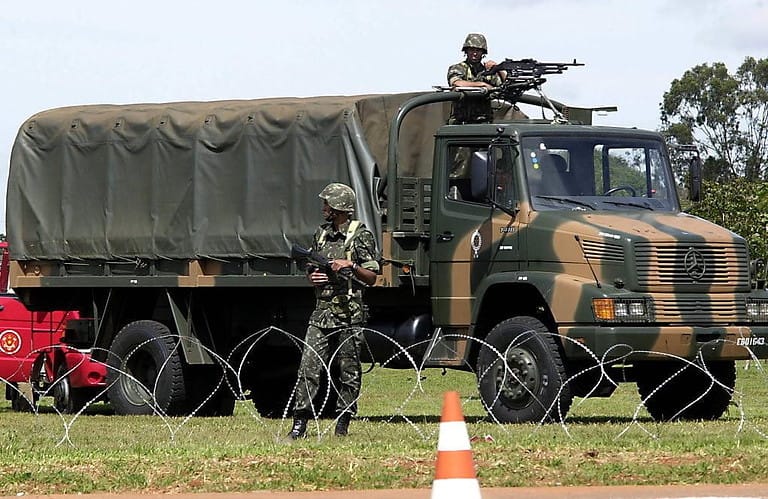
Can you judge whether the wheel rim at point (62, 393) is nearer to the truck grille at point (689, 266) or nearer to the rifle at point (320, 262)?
the rifle at point (320, 262)

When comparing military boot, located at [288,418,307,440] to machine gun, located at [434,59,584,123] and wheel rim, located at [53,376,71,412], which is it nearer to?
machine gun, located at [434,59,584,123]

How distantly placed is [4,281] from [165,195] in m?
5.19

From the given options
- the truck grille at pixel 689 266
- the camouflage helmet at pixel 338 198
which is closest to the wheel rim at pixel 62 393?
the camouflage helmet at pixel 338 198

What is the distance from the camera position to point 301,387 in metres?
14.0

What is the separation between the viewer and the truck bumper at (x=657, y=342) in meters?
15.7

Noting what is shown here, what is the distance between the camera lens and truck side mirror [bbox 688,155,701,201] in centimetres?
1786

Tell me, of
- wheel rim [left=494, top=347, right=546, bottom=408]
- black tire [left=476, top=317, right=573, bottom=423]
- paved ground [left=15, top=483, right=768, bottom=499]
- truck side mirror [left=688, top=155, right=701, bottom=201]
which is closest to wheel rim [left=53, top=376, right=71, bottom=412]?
black tire [left=476, top=317, right=573, bottom=423]

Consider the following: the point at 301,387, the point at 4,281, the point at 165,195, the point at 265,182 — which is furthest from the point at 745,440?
the point at 4,281

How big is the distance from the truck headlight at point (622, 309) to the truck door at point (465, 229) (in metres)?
1.15

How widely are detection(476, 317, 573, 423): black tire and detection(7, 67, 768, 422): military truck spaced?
3cm

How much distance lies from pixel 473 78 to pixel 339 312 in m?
4.75

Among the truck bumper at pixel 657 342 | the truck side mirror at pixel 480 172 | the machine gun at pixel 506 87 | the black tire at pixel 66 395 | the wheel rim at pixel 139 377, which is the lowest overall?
the black tire at pixel 66 395

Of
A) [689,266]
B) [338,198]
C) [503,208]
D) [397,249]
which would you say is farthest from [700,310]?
[338,198]

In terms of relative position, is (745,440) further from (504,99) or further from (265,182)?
(265,182)
